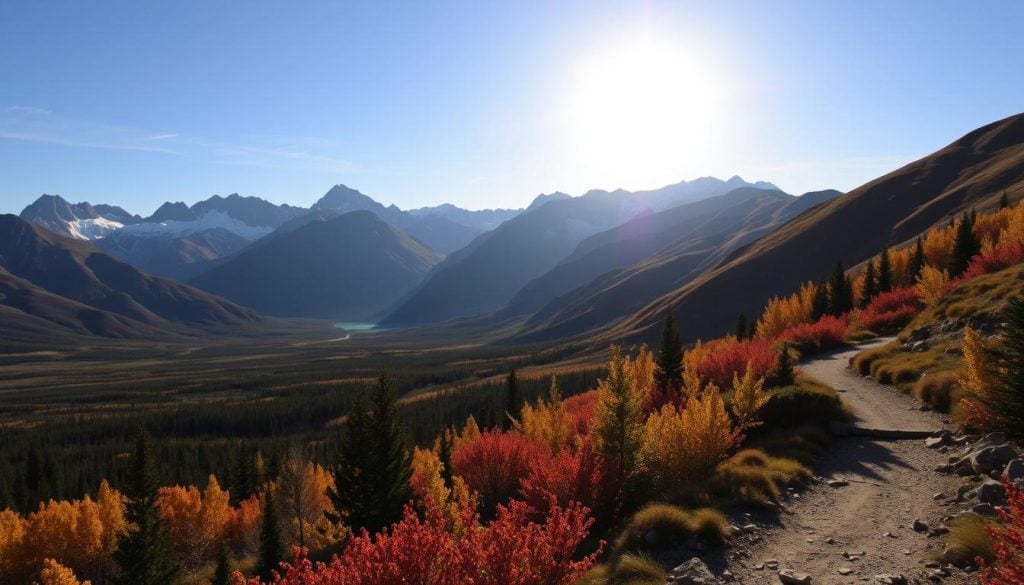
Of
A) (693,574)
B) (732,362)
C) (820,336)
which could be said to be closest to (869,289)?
(820,336)

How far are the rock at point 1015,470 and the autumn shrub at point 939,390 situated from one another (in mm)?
11592

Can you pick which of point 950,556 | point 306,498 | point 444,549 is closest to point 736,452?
point 950,556

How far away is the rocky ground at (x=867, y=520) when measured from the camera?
1337 cm

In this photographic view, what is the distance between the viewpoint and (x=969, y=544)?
41.2ft

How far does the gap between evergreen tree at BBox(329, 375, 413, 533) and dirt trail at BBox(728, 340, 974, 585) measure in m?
27.4

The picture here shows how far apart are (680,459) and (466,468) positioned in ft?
72.3

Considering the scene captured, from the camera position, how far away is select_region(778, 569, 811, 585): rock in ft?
42.9

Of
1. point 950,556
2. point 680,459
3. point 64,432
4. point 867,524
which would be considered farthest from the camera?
point 64,432

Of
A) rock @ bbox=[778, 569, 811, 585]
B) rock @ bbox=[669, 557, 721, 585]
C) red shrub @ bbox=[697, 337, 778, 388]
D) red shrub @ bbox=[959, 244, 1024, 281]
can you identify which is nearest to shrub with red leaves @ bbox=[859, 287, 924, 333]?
red shrub @ bbox=[959, 244, 1024, 281]

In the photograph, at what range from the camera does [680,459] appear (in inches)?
952

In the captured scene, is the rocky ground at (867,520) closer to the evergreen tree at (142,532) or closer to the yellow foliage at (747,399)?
the yellow foliage at (747,399)

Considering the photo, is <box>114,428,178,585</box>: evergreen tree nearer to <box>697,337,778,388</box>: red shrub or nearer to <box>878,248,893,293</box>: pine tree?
<box>697,337,778,388</box>: red shrub

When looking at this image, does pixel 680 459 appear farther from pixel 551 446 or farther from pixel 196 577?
pixel 196 577

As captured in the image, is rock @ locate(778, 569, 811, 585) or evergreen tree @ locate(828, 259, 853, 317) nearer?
rock @ locate(778, 569, 811, 585)
